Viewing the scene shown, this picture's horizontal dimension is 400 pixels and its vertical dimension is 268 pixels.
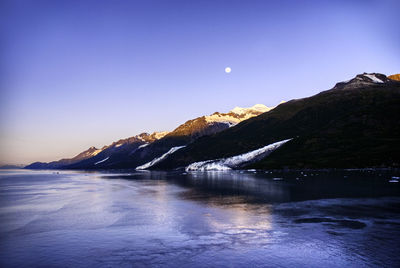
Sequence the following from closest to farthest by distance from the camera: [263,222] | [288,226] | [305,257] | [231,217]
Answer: [305,257] → [288,226] → [263,222] → [231,217]

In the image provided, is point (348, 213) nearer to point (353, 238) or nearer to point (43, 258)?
point (353, 238)

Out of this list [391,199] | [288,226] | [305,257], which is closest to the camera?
[305,257]

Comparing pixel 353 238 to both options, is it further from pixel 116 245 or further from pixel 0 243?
pixel 0 243

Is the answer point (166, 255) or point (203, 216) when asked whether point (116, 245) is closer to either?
point (166, 255)

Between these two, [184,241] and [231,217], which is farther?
[231,217]

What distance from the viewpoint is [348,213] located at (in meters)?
36.2

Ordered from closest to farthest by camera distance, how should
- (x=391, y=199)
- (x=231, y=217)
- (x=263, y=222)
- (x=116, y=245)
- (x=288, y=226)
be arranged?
(x=116, y=245), (x=288, y=226), (x=263, y=222), (x=231, y=217), (x=391, y=199)

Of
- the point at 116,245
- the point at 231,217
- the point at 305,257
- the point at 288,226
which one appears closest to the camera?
the point at 305,257

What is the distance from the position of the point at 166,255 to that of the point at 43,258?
847 cm

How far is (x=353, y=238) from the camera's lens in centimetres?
2466

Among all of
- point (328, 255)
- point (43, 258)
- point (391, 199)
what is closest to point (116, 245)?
point (43, 258)

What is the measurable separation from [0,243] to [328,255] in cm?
2569

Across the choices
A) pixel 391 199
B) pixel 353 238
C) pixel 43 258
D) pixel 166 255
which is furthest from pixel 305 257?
pixel 391 199

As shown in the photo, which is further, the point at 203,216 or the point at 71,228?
the point at 203,216
